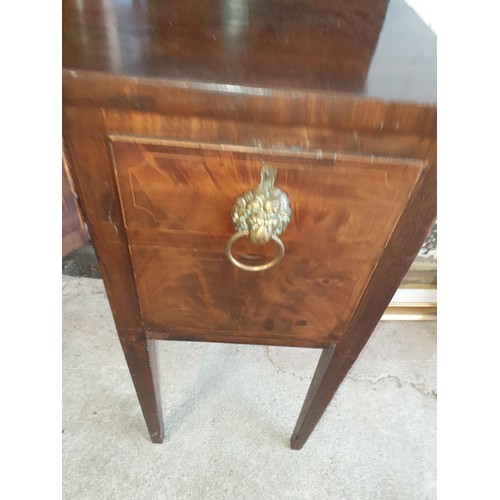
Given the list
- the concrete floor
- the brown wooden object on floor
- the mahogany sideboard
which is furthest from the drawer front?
the brown wooden object on floor

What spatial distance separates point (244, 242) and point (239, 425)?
2.10ft

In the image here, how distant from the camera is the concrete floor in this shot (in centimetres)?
85

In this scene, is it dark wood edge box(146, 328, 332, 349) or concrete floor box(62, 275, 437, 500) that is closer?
dark wood edge box(146, 328, 332, 349)

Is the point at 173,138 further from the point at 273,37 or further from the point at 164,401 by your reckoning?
the point at 164,401

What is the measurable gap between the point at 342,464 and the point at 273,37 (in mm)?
846

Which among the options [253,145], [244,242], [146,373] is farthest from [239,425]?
[253,145]

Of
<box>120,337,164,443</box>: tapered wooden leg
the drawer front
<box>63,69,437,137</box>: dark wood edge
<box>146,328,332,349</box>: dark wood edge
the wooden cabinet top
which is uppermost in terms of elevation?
the wooden cabinet top

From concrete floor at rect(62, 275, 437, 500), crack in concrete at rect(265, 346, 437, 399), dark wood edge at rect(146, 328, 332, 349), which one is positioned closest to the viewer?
dark wood edge at rect(146, 328, 332, 349)

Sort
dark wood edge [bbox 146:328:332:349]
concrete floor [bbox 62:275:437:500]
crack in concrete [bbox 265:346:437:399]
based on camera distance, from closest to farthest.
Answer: dark wood edge [bbox 146:328:332:349] < concrete floor [bbox 62:275:437:500] < crack in concrete [bbox 265:346:437:399]

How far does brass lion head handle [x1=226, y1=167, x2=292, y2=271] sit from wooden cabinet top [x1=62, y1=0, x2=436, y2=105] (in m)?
0.08

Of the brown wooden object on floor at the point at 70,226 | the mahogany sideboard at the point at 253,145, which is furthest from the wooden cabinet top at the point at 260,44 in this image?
the brown wooden object on floor at the point at 70,226

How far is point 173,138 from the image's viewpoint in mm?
344

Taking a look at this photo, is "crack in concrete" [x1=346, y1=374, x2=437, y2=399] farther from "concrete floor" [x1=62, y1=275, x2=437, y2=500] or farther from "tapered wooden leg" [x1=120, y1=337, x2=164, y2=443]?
"tapered wooden leg" [x1=120, y1=337, x2=164, y2=443]

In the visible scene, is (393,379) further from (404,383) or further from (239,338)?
(239,338)
